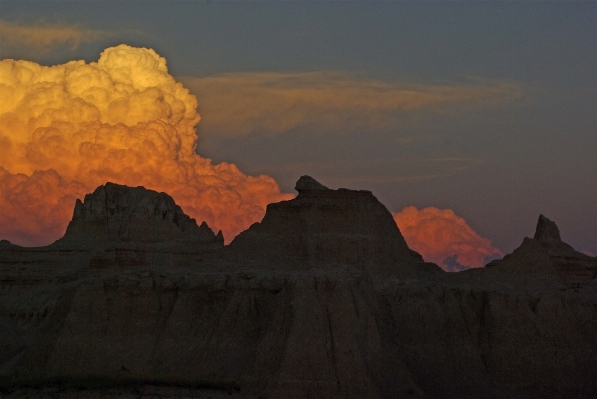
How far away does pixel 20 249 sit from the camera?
479 feet

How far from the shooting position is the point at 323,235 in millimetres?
106062

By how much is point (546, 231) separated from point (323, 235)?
2702cm

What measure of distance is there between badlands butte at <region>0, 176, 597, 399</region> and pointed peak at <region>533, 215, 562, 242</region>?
5.42 m

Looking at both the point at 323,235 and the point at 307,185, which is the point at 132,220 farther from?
the point at 323,235

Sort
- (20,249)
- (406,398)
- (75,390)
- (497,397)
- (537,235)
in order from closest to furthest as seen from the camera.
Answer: (75,390) → (406,398) → (497,397) → (537,235) → (20,249)

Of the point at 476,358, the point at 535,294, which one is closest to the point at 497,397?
the point at 476,358

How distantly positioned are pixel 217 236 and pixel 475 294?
30904 mm

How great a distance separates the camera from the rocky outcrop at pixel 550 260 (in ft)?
385

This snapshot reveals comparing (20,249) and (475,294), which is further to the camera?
(20,249)

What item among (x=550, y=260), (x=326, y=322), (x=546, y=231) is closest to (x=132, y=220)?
(x=546, y=231)

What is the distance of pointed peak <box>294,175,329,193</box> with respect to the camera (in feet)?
355

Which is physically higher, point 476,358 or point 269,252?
point 269,252

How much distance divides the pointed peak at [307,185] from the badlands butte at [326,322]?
0.10 metres

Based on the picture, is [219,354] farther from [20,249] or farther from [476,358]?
[20,249]
